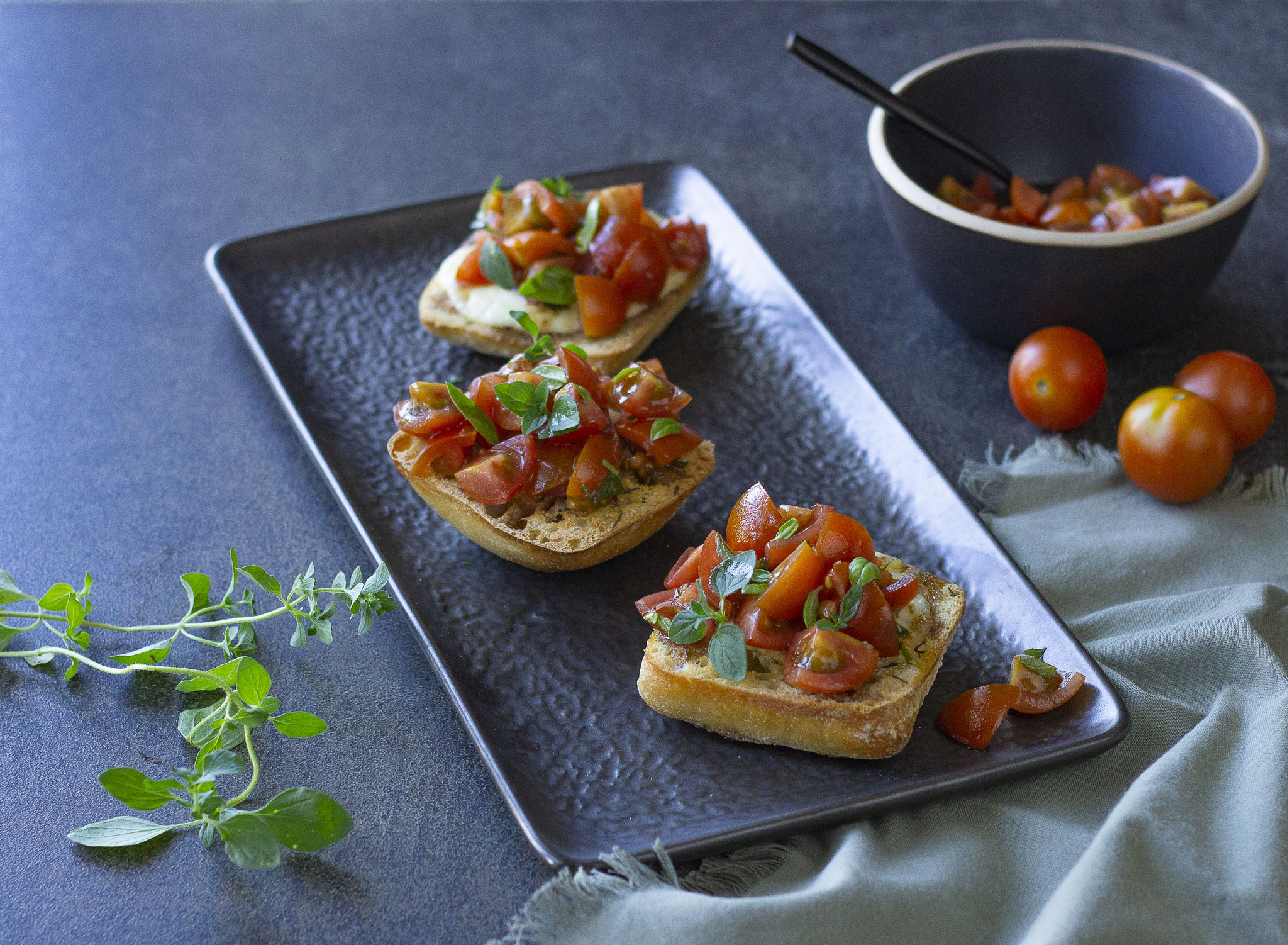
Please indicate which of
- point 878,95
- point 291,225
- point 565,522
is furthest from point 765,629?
point 291,225

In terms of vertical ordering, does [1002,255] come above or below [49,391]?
above

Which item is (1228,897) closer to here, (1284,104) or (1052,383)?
(1052,383)

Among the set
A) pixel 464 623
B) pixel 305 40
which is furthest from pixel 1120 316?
pixel 305 40

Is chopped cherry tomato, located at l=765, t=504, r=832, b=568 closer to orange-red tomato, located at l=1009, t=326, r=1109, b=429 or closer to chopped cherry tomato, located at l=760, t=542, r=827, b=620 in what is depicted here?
chopped cherry tomato, located at l=760, t=542, r=827, b=620

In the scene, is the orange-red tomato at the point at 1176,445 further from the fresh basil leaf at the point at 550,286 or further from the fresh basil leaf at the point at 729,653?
the fresh basil leaf at the point at 550,286

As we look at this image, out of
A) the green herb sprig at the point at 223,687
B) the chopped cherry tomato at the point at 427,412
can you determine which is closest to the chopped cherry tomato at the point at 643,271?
the chopped cherry tomato at the point at 427,412

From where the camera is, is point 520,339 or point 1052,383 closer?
point 1052,383
